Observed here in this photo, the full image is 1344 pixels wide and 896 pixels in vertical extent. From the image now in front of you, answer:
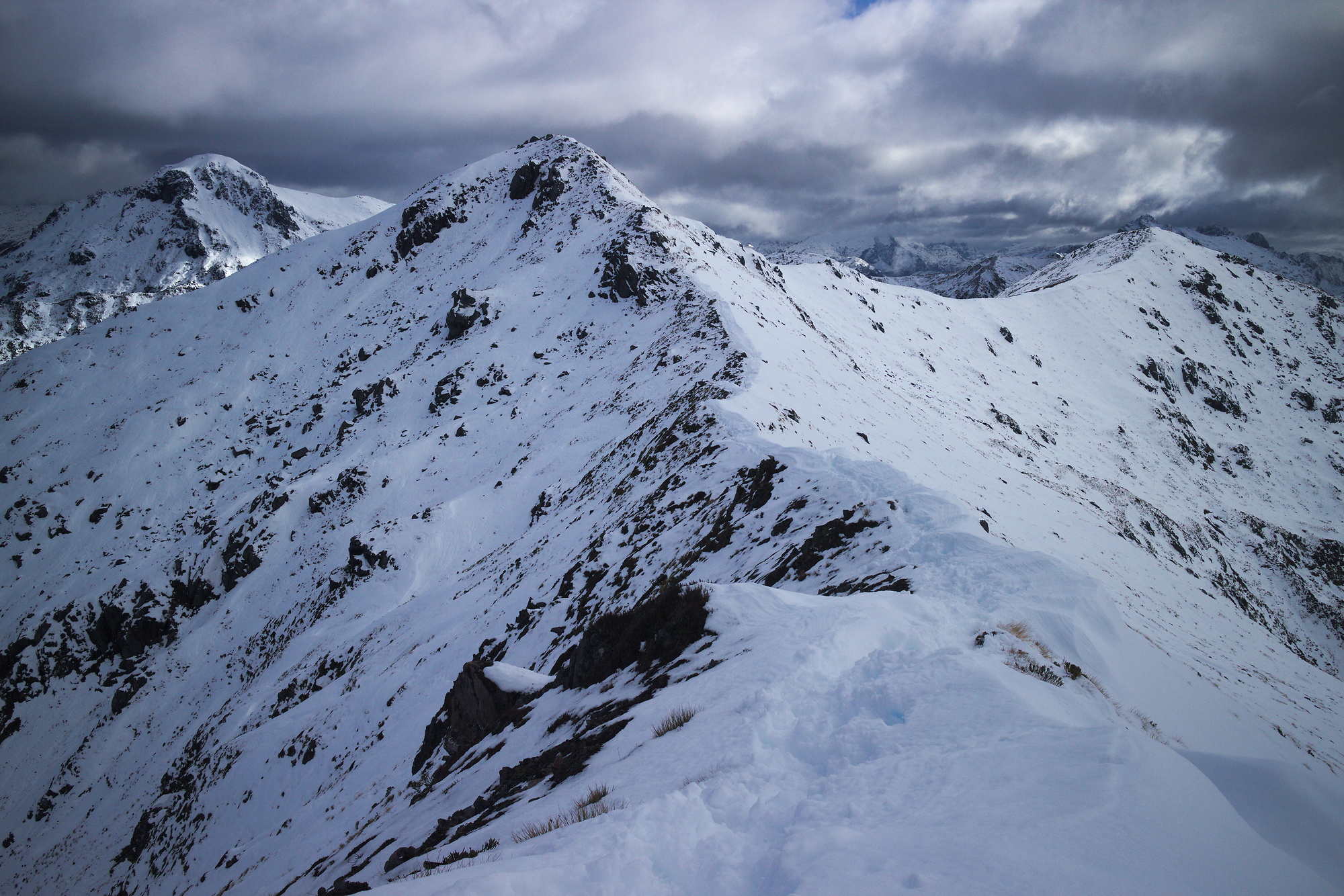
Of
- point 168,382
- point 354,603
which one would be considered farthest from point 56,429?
point 354,603

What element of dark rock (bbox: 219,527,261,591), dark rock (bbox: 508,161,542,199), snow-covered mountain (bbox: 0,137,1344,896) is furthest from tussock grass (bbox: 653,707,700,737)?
dark rock (bbox: 508,161,542,199)

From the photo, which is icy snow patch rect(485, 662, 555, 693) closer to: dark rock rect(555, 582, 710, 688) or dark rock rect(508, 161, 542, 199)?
dark rock rect(555, 582, 710, 688)

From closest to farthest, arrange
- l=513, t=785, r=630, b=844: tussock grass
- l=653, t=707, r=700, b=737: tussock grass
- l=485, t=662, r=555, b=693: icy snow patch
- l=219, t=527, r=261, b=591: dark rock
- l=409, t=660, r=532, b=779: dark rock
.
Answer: l=513, t=785, r=630, b=844: tussock grass → l=653, t=707, r=700, b=737: tussock grass → l=409, t=660, r=532, b=779: dark rock → l=485, t=662, r=555, b=693: icy snow patch → l=219, t=527, r=261, b=591: dark rock

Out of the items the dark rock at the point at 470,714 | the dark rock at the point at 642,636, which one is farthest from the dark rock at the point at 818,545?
the dark rock at the point at 470,714

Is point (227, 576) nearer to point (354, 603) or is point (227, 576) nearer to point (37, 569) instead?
point (354, 603)

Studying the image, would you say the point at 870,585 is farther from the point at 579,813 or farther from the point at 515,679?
the point at 515,679

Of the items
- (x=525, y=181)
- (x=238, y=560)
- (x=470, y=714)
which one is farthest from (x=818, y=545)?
(x=525, y=181)
